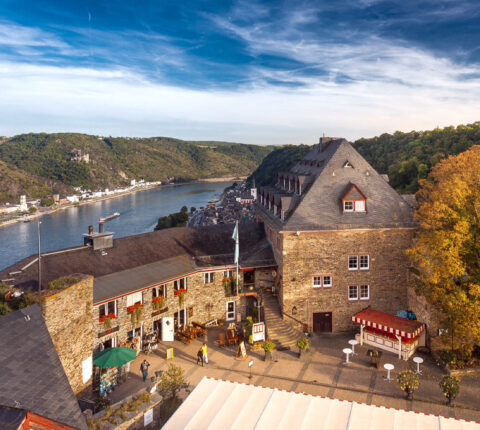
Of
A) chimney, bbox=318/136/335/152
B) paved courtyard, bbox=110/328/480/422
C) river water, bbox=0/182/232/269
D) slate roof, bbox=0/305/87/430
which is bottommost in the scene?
river water, bbox=0/182/232/269

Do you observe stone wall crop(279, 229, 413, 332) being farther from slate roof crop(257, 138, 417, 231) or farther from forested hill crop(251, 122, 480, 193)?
forested hill crop(251, 122, 480, 193)

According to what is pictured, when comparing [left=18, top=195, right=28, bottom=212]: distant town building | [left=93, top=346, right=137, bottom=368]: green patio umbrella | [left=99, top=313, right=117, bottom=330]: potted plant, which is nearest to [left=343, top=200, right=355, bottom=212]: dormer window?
[left=93, top=346, right=137, bottom=368]: green patio umbrella

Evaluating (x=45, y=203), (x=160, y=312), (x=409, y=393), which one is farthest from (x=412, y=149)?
(x=45, y=203)

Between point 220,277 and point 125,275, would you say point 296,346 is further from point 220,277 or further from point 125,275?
point 125,275

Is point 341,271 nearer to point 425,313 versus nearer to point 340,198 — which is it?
point 340,198

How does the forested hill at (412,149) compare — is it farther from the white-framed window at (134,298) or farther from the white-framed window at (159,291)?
the white-framed window at (134,298)

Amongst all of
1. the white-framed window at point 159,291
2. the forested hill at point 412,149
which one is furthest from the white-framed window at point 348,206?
the forested hill at point 412,149
